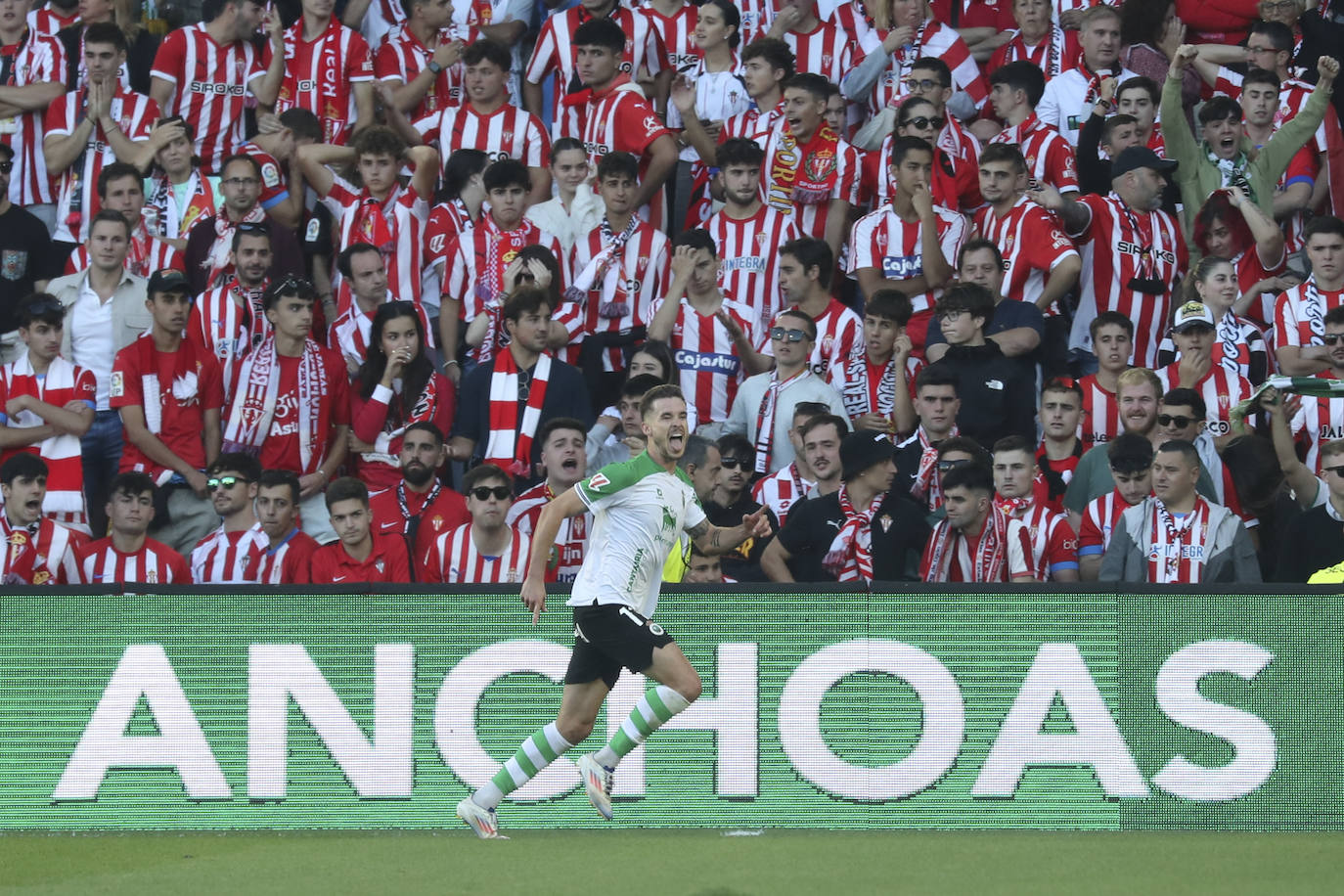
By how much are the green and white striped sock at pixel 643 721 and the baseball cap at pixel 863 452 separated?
2083mm

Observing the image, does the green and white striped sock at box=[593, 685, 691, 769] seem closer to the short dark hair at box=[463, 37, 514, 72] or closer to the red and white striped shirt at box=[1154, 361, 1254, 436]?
the red and white striped shirt at box=[1154, 361, 1254, 436]

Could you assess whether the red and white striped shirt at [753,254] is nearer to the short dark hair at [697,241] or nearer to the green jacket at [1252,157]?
the short dark hair at [697,241]

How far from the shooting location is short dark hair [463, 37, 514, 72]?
43.5 ft

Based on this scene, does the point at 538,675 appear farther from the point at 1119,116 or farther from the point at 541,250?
the point at 1119,116

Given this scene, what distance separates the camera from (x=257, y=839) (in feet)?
28.8

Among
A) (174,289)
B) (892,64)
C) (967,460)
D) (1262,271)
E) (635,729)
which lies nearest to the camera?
(635,729)

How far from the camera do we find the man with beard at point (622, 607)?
8.21 meters

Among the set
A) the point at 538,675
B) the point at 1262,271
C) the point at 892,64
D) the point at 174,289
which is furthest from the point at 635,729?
the point at 892,64

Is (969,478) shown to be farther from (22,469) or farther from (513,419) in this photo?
(22,469)

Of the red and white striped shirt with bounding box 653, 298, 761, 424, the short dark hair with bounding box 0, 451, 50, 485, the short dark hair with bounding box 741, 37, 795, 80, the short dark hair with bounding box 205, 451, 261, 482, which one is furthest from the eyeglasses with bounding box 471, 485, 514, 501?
the short dark hair with bounding box 741, 37, 795, 80

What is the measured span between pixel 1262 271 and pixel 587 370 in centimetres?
451

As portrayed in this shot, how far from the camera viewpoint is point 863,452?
998 cm

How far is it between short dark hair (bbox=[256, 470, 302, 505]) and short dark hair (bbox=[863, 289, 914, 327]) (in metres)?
3.59

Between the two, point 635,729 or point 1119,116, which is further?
point 1119,116
